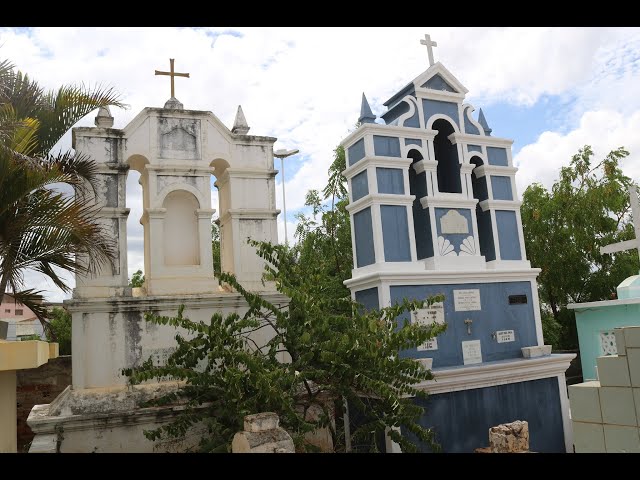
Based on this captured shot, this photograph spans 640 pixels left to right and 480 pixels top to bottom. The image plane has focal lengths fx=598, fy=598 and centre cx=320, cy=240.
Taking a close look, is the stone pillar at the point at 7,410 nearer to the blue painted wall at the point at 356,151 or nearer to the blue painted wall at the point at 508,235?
the blue painted wall at the point at 356,151

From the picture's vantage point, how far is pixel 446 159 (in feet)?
38.4

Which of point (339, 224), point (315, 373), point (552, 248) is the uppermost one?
point (339, 224)

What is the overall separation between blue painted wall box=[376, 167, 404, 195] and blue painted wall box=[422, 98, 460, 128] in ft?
4.10

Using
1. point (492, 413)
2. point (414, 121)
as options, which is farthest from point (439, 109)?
point (492, 413)

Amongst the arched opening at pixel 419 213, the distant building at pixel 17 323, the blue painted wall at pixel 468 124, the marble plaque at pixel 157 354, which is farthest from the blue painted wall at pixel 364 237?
the distant building at pixel 17 323

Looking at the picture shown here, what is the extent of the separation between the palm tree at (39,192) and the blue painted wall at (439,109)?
558 centimetres

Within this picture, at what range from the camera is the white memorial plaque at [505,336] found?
421 inches

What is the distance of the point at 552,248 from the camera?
17.6 metres

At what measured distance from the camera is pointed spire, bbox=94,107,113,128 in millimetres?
9125
